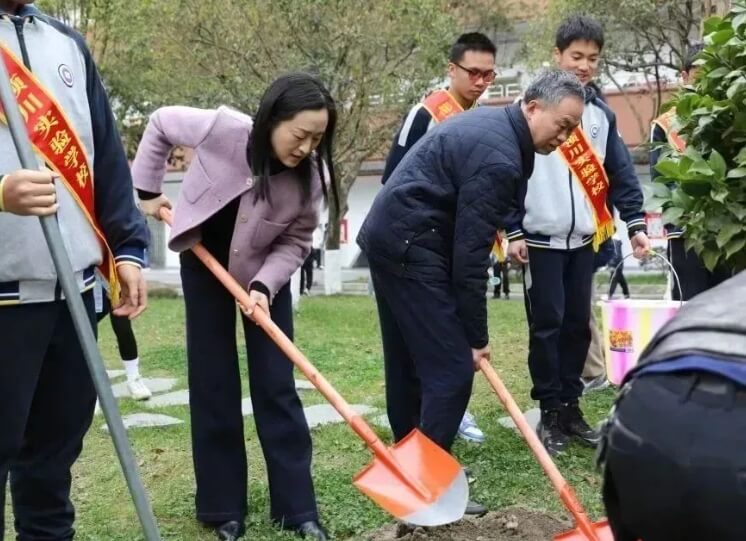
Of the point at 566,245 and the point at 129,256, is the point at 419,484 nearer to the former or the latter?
the point at 129,256

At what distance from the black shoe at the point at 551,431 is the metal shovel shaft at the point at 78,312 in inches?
98.8

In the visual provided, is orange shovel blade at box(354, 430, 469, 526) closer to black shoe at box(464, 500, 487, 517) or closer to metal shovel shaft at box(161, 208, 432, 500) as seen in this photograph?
metal shovel shaft at box(161, 208, 432, 500)

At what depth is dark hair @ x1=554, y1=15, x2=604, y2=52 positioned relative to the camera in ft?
14.5

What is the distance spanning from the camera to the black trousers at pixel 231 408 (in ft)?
10.9

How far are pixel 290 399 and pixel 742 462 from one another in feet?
7.08

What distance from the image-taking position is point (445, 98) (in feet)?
14.7

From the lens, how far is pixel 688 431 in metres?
1.39

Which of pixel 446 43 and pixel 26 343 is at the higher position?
pixel 446 43

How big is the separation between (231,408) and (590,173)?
2.11 meters

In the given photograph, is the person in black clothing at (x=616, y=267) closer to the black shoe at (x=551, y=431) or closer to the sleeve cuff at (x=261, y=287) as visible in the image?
the black shoe at (x=551, y=431)

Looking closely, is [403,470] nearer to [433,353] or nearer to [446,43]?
[433,353]

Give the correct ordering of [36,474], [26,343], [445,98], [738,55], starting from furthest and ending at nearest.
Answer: [445,98] → [738,55] → [36,474] → [26,343]

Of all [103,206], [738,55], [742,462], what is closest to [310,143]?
[103,206]

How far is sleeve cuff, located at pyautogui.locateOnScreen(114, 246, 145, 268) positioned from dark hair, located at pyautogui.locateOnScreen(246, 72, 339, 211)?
2.29 ft
